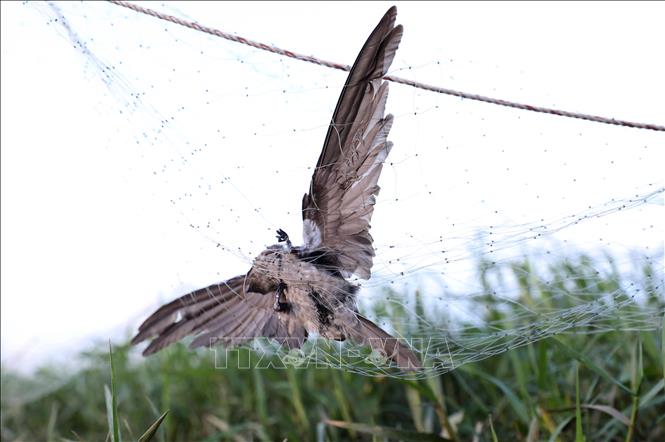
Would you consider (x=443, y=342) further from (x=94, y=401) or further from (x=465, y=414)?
(x=94, y=401)

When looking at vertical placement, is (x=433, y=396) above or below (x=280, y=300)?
below

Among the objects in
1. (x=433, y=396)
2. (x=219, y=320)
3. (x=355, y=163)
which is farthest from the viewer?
(x=433, y=396)

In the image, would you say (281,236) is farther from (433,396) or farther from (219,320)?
(433,396)

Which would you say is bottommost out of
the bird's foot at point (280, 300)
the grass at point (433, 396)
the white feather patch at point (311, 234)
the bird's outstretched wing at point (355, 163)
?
the grass at point (433, 396)

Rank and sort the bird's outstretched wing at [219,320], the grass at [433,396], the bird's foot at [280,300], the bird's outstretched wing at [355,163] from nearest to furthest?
the bird's outstretched wing at [355,163] < the bird's foot at [280,300] < the bird's outstretched wing at [219,320] < the grass at [433,396]

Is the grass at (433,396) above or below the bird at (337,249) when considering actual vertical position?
below

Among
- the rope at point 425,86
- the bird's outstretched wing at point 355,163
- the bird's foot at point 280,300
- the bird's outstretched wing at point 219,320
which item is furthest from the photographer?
the bird's outstretched wing at point 219,320

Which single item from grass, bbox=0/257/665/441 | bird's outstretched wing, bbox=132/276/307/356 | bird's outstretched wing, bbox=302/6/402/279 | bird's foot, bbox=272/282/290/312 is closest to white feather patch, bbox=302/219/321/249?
bird's outstretched wing, bbox=302/6/402/279

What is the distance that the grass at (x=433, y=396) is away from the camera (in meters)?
2.27

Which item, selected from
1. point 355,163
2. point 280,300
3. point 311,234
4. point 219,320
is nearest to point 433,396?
point 219,320

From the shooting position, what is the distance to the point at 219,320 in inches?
74.8

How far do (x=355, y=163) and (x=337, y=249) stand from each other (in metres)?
0.20

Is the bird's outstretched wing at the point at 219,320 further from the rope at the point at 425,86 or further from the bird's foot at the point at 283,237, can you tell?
the rope at the point at 425,86

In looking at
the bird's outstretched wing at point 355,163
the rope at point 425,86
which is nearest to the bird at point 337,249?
the bird's outstretched wing at point 355,163
